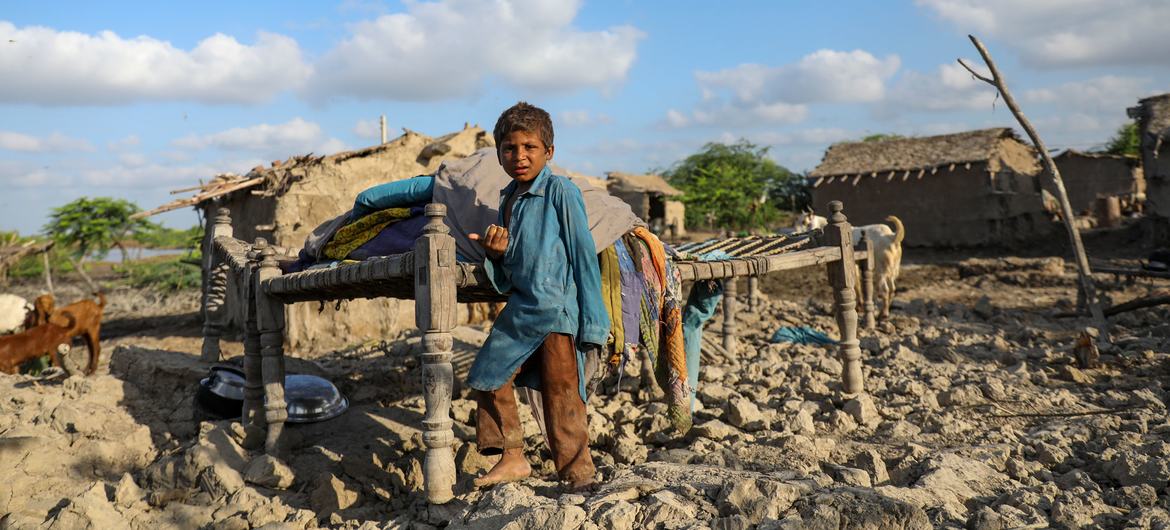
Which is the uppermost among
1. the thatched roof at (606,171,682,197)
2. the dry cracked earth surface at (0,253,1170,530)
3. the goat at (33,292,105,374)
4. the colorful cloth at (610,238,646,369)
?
the thatched roof at (606,171,682,197)

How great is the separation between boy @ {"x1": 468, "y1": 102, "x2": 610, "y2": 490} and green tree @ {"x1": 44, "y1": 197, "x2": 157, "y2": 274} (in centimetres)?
2087

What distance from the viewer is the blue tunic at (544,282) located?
10.8 ft

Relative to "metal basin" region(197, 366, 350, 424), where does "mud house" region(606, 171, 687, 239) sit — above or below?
above

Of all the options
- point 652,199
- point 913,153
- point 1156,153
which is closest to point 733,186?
point 652,199

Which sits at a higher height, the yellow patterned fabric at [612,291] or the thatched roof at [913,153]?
the thatched roof at [913,153]

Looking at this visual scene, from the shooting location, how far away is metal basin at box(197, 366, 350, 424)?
17.2ft

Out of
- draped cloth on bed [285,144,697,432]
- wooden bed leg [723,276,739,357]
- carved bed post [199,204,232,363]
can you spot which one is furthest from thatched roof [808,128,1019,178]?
carved bed post [199,204,232,363]

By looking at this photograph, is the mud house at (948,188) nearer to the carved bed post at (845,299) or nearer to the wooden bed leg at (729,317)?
the wooden bed leg at (729,317)

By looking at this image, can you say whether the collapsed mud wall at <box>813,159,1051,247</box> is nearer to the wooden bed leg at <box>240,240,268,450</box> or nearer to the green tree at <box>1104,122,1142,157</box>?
the green tree at <box>1104,122,1142,157</box>

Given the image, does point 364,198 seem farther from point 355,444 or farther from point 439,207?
point 355,444

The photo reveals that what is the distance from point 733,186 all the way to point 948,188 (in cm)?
1038

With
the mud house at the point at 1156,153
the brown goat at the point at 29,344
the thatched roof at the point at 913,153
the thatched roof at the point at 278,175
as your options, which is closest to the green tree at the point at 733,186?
the thatched roof at the point at 913,153

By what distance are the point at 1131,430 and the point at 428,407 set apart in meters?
3.93

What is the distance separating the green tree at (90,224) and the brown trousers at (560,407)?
20.7m
